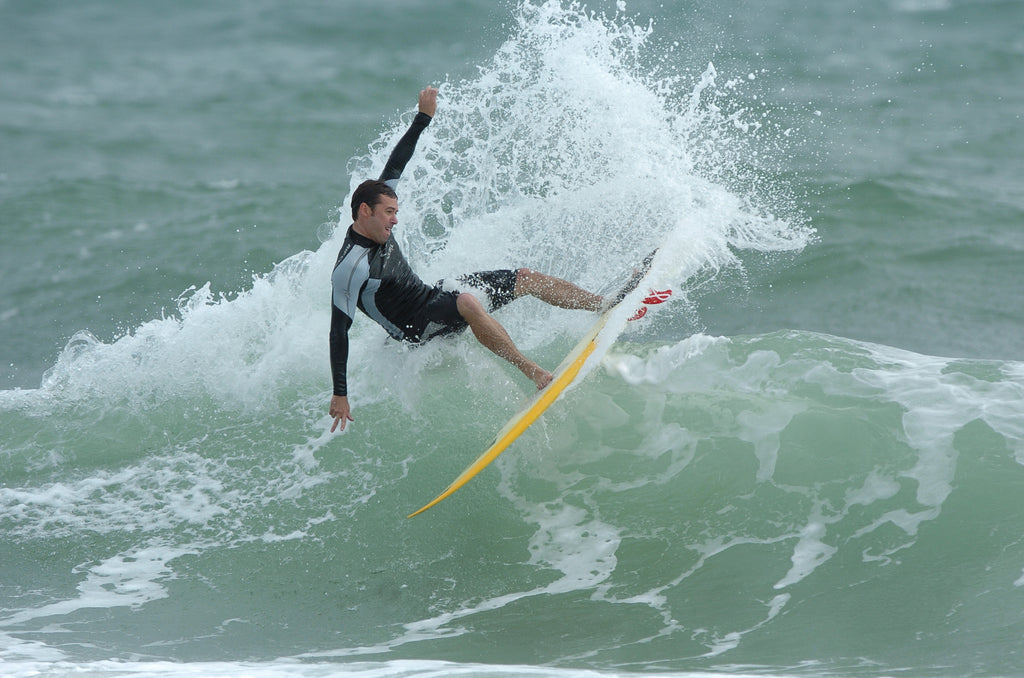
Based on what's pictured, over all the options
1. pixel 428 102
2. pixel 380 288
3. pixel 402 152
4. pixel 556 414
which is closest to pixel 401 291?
pixel 380 288

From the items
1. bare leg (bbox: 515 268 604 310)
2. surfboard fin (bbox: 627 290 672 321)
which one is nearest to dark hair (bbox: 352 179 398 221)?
bare leg (bbox: 515 268 604 310)

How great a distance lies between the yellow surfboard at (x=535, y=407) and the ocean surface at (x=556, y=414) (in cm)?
31

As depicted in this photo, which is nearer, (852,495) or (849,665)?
(849,665)

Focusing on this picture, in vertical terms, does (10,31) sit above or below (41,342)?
above

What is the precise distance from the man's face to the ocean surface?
992 millimetres

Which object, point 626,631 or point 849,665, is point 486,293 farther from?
point 849,665

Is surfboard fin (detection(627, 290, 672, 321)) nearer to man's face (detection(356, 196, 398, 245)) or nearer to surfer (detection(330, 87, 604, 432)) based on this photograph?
surfer (detection(330, 87, 604, 432))

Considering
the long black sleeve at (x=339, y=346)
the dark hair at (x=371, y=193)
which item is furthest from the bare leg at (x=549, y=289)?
the long black sleeve at (x=339, y=346)

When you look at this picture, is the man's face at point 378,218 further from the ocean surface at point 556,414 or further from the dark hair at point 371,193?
the ocean surface at point 556,414

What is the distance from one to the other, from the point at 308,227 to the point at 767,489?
7145 mm

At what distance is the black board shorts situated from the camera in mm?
5926

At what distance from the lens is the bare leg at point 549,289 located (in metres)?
6.15

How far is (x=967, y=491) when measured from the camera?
5539 mm

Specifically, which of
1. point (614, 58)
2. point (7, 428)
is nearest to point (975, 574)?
point (614, 58)
